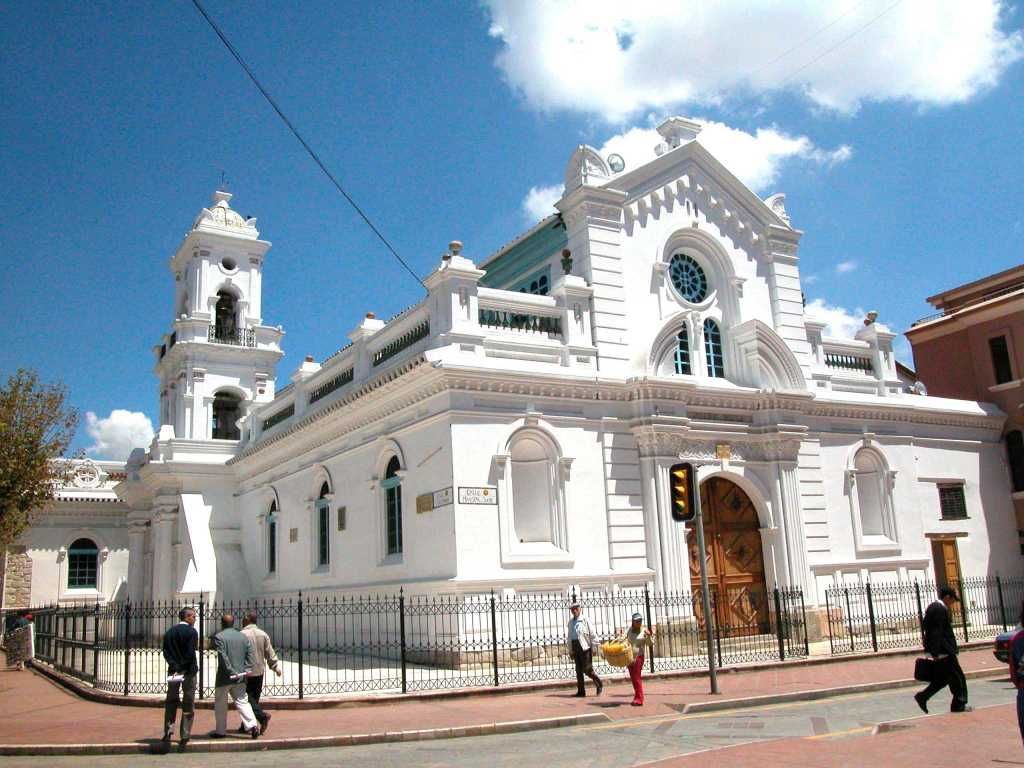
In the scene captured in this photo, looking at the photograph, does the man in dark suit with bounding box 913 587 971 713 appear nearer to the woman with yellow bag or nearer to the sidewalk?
the sidewalk

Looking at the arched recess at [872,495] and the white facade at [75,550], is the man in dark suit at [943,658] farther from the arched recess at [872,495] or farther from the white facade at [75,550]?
the white facade at [75,550]

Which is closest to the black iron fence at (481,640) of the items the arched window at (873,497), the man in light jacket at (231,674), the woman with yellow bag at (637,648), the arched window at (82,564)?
the woman with yellow bag at (637,648)

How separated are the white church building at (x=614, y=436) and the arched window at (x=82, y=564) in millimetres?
10897

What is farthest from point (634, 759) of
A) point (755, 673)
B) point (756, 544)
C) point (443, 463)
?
point (756, 544)

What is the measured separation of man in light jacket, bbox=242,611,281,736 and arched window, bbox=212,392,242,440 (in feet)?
71.1

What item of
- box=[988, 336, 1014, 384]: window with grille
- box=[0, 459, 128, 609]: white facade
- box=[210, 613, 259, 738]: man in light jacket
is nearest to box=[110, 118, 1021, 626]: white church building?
box=[988, 336, 1014, 384]: window with grille

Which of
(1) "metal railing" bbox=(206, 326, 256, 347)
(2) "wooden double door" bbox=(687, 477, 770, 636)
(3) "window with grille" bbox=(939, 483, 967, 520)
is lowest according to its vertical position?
(2) "wooden double door" bbox=(687, 477, 770, 636)

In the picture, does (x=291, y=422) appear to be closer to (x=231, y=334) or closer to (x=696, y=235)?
(x=231, y=334)

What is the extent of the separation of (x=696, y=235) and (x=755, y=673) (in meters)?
11.0

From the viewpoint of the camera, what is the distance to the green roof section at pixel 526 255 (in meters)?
23.4

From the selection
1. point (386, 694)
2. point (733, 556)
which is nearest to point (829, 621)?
point (733, 556)

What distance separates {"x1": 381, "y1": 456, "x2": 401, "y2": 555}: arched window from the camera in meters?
20.9

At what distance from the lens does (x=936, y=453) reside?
26.5 meters

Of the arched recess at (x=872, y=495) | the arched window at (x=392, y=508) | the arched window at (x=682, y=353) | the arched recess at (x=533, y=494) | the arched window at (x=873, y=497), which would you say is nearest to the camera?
the arched recess at (x=533, y=494)
